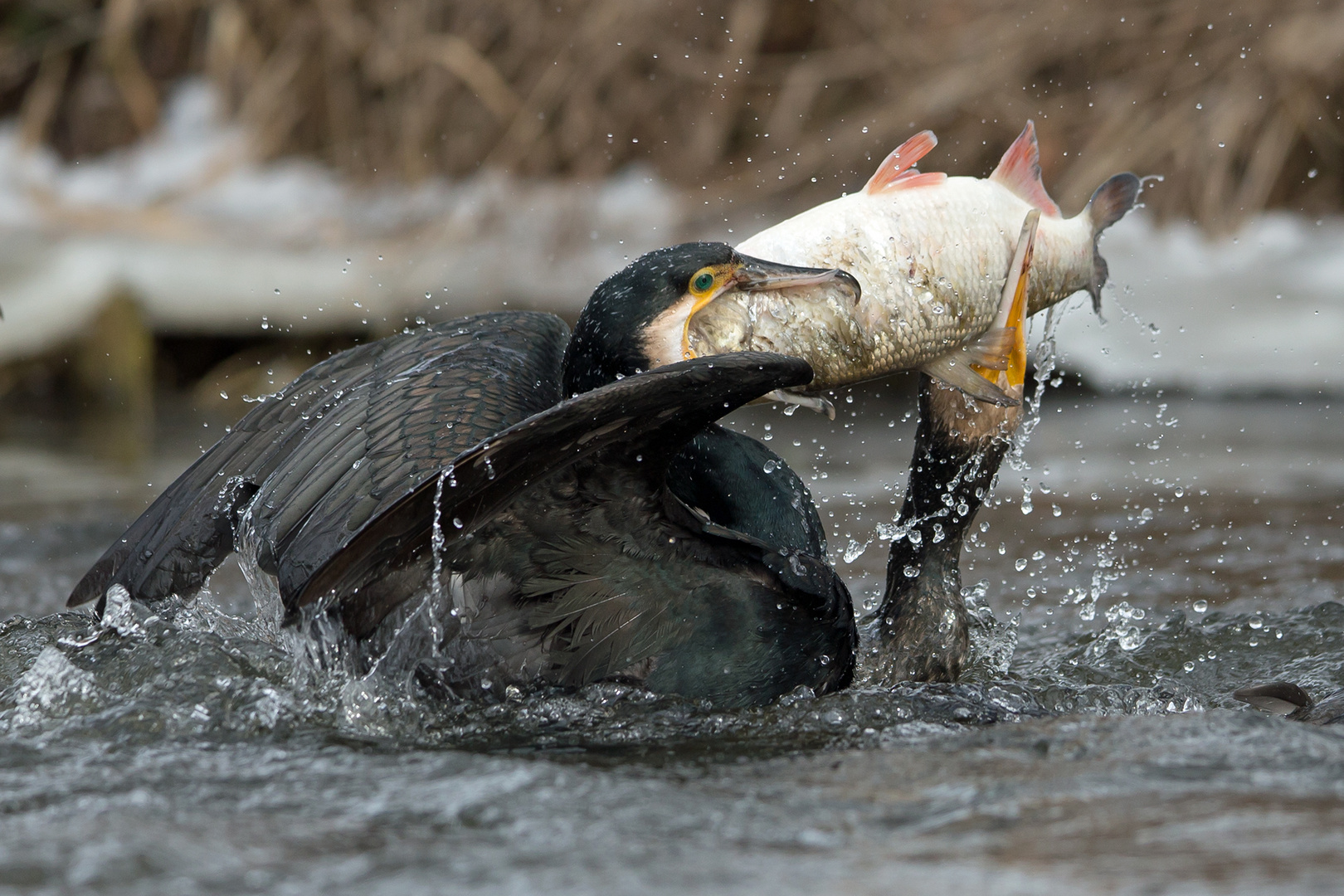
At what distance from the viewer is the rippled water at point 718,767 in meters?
1.69

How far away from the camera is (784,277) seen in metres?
2.24

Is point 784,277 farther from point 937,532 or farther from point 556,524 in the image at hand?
point 937,532

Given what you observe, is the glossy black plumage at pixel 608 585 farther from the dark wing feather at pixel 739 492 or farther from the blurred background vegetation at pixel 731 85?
the blurred background vegetation at pixel 731 85

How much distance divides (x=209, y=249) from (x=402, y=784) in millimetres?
5956

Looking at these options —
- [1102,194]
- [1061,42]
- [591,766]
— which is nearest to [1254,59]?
[1061,42]

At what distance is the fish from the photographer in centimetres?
229

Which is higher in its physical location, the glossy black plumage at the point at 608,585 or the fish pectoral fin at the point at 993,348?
the fish pectoral fin at the point at 993,348

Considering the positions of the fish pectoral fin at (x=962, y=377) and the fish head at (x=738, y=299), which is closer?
the fish head at (x=738, y=299)

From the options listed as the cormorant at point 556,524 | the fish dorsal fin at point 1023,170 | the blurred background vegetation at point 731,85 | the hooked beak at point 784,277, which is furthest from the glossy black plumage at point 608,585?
the blurred background vegetation at point 731,85

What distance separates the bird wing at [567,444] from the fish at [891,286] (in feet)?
0.71

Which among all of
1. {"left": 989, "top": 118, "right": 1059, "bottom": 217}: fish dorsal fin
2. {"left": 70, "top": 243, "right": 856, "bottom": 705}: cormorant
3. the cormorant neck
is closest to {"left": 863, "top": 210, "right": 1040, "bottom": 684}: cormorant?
the cormorant neck

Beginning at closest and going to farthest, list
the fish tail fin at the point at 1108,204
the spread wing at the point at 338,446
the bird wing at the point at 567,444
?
1. the bird wing at the point at 567,444
2. the spread wing at the point at 338,446
3. the fish tail fin at the point at 1108,204

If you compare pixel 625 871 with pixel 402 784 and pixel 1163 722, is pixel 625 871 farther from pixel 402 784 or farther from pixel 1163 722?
pixel 1163 722

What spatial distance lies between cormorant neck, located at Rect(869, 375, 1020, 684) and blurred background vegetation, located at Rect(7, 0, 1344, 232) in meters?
4.30
